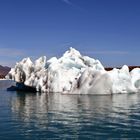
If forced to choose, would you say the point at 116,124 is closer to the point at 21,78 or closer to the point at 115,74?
the point at 115,74

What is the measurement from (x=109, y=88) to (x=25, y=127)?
2958 cm

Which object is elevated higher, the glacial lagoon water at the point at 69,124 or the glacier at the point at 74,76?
the glacier at the point at 74,76

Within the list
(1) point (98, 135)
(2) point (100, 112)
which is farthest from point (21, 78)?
(1) point (98, 135)

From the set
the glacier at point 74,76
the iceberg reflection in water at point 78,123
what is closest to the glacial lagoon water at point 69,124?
the iceberg reflection in water at point 78,123

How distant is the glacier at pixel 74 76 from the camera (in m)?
52.3

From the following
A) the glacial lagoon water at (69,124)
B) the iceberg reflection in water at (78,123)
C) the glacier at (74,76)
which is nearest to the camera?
the glacial lagoon water at (69,124)

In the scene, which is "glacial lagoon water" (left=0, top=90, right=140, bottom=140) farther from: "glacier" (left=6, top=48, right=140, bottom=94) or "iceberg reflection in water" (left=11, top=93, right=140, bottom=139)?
"glacier" (left=6, top=48, right=140, bottom=94)

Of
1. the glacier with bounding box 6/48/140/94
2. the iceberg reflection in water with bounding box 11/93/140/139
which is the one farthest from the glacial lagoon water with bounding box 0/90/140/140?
the glacier with bounding box 6/48/140/94

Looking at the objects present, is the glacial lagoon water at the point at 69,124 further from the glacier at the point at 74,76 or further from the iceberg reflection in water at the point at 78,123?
the glacier at the point at 74,76

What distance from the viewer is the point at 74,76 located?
196ft

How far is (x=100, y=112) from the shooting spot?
31750 mm

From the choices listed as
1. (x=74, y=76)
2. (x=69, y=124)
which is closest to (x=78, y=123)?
(x=69, y=124)

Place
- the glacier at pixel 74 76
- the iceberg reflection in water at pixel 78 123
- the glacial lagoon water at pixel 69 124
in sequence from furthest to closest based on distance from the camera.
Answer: the glacier at pixel 74 76, the iceberg reflection in water at pixel 78 123, the glacial lagoon water at pixel 69 124

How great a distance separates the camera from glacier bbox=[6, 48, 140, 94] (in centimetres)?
5234
